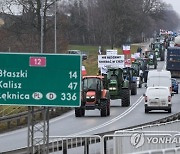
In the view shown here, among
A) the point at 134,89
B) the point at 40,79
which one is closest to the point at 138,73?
the point at 134,89

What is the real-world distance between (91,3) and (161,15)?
78.7 ft

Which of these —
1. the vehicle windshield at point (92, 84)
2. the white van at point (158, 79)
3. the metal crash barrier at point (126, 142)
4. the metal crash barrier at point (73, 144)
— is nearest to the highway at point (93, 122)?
the white van at point (158, 79)

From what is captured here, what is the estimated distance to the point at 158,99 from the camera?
144 ft

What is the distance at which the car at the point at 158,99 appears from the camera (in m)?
43.7

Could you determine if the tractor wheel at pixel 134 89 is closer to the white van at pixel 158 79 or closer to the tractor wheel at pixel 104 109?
the white van at pixel 158 79

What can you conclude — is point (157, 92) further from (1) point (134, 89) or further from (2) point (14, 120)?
Answer: (1) point (134, 89)

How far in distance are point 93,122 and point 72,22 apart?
9238 centimetres

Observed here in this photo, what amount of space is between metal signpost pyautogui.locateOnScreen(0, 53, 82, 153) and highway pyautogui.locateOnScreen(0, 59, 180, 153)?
40.8 feet

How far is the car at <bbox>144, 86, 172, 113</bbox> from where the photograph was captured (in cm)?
4374

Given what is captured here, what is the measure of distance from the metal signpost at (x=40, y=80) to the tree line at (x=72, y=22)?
25.6 meters

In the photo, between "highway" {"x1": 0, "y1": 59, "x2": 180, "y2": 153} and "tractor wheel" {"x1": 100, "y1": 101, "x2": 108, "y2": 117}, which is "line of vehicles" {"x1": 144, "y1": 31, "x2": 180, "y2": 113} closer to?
"highway" {"x1": 0, "y1": 59, "x2": 180, "y2": 153}

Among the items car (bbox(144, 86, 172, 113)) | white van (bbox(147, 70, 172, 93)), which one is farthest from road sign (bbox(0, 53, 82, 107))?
white van (bbox(147, 70, 172, 93))

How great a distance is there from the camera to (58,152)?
16.7 meters

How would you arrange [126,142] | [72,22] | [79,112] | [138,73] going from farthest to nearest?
[72,22]
[138,73]
[79,112]
[126,142]
